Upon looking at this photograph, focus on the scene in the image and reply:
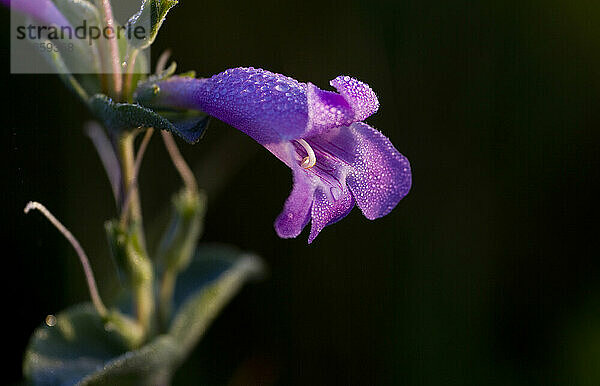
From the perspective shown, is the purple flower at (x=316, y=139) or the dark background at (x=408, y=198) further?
the dark background at (x=408, y=198)

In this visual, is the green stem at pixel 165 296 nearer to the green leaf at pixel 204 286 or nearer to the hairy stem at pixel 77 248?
the green leaf at pixel 204 286

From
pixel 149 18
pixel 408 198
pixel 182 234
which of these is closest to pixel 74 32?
pixel 149 18

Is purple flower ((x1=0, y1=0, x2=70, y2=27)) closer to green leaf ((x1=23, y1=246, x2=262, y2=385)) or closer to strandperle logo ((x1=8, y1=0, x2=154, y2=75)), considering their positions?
strandperle logo ((x1=8, y1=0, x2=154, y2=75))

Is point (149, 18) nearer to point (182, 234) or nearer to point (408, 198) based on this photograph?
point (182, 234)

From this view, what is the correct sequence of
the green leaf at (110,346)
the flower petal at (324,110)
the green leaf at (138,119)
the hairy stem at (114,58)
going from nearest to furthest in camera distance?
the flower petal at (324,110), the green leaf at (138,119), the hairy stem at (114,58), the green leaf at (110,346)

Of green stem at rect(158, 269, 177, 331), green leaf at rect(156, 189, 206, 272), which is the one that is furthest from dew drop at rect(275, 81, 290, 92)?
green stem at rect(158, 269, 177, 331)

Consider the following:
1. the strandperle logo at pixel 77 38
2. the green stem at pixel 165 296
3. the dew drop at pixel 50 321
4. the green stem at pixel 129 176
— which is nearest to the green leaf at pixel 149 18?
the strandperle logo at pixel 77 38

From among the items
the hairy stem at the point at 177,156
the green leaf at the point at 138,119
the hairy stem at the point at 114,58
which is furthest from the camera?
the hairy stem at the point at 177,156
